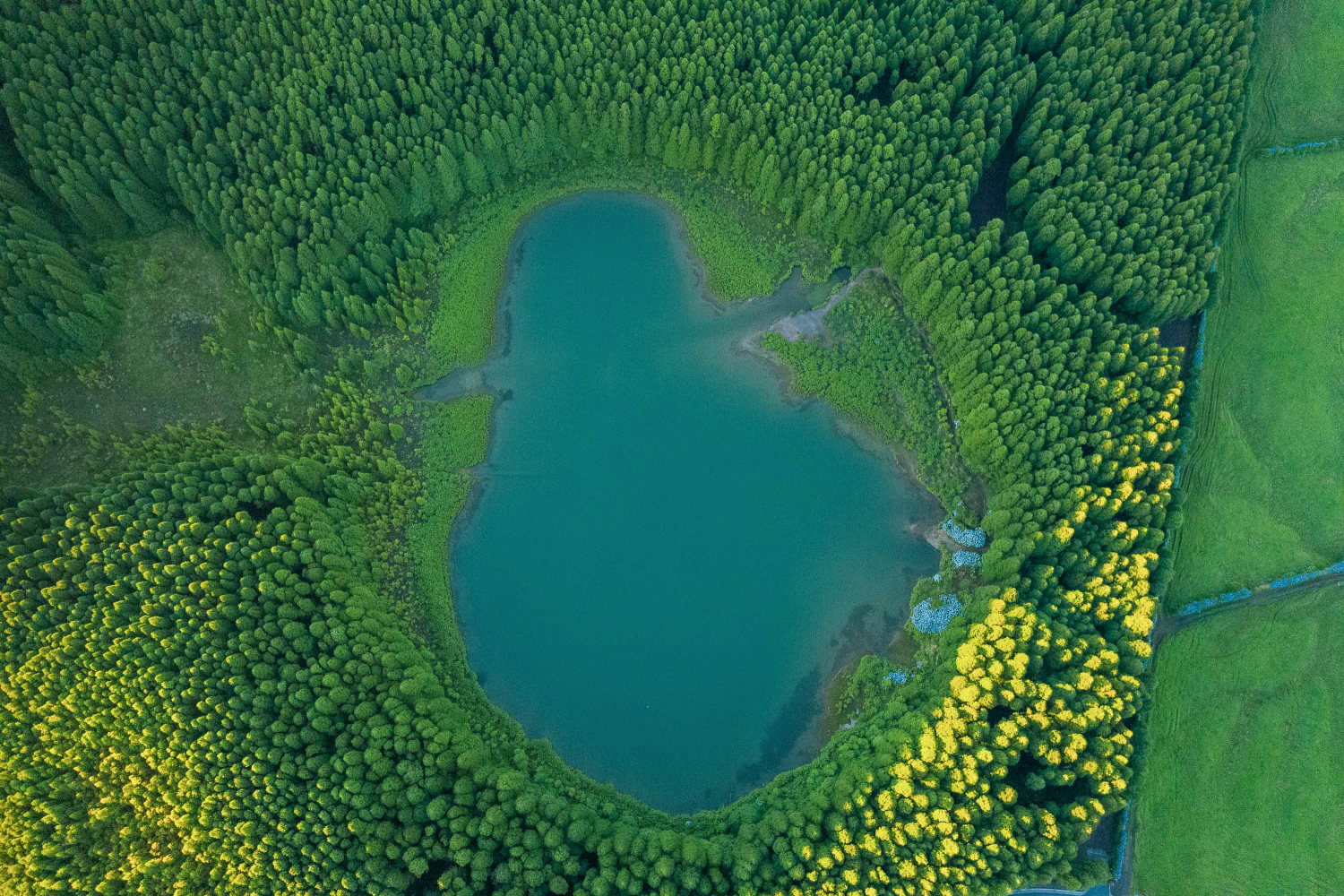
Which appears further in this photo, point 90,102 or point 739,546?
point 739,546

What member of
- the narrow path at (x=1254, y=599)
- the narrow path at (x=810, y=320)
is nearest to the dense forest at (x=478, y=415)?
the narrow path at (x=810, y=320)

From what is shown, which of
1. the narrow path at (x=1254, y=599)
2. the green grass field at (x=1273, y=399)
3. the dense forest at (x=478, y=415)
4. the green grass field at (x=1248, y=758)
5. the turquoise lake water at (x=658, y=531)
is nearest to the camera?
the dense forest at (x=478, y=415)

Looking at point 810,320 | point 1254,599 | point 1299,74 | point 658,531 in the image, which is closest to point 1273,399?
point 1254,599

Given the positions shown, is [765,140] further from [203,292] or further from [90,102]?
[90,102]

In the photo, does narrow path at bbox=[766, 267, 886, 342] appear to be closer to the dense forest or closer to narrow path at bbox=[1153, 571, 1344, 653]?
the dense forest

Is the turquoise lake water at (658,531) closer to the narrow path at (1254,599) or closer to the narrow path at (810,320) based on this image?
the narrow path at (810,320)

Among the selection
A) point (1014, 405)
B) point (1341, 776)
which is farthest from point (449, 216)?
point (1341, 776)

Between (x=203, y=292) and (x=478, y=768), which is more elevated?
(x=203, y=292)
